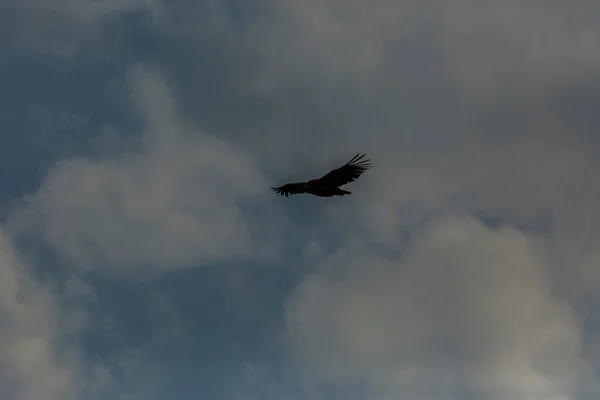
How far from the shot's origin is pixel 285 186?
105 metres

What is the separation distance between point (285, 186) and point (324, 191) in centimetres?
438

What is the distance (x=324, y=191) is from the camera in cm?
10331

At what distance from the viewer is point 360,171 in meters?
101

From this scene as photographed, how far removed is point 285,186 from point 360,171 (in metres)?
8.68

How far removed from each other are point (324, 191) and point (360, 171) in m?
4.74
